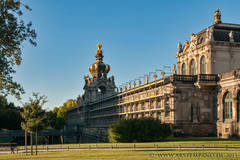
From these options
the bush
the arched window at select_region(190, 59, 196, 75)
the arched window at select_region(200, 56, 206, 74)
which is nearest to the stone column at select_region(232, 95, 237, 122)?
the bush

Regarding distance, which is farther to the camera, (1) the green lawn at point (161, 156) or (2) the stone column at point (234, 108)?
(2) the stone column at point (234, 108)

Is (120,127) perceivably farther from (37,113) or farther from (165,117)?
(37,113)

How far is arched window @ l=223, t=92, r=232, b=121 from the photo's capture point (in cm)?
4546

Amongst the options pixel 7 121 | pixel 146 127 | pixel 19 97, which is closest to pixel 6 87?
pixel 19 97

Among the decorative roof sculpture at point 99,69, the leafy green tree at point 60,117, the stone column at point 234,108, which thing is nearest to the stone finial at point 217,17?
the stone column at point 234,108

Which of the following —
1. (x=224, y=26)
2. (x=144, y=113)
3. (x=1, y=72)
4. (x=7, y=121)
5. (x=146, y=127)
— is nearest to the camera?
(x=1, y=72)

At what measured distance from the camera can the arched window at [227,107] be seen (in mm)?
45463

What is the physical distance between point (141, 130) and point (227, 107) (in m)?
12.1

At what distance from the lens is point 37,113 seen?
33844mm

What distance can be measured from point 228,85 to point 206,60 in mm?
8566

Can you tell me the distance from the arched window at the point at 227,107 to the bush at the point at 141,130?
26.7 ft

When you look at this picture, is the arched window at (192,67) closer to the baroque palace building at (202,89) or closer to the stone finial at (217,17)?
the baroque palace building at (202,89)

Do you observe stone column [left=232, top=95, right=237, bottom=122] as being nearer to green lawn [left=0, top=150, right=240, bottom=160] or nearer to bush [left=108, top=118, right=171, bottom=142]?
bush [left=108, top=118, right=171, bottom=142]

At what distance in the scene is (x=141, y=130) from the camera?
4478 cm
